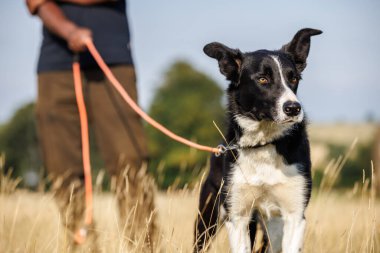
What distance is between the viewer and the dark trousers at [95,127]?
4.91m

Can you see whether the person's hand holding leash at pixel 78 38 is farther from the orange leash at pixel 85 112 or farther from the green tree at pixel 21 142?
the green tree at pixel 21 142

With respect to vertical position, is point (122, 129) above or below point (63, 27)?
below

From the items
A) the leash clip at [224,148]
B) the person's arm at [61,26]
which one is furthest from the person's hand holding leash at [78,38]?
the leash clip at [224,148]

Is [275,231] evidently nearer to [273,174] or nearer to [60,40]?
[273,174]

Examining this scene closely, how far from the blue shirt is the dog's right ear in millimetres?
1153

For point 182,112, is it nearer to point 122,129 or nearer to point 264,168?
point 122,129

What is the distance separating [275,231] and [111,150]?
63.4 inches

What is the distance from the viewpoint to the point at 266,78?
3.93 metres

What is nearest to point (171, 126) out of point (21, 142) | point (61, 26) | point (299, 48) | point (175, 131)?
point (175, 131)

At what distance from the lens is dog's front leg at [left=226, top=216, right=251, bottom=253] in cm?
390

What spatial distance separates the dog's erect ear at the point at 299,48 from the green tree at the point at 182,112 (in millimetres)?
39810

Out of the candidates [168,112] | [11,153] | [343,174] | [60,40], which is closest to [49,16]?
[60,40]

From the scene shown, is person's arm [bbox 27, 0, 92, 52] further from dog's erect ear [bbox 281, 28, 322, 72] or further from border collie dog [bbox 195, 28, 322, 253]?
dog's erect ear [bbox 281, 28, 322, 72]

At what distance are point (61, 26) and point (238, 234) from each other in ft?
7.40
